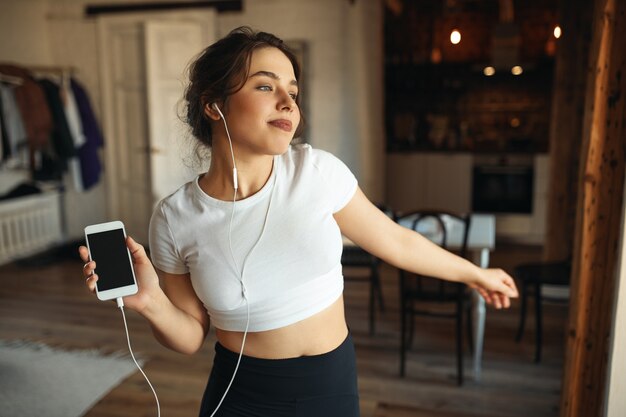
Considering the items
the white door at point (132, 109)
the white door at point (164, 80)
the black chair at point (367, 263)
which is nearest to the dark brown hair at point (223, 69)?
the black chair at point (367, 263)

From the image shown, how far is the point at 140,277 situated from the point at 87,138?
16.7 ft

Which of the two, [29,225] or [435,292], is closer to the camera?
[435,292]

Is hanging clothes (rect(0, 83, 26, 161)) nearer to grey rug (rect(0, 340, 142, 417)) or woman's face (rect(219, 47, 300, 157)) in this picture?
grey rug (rect(0, 340, 142, 417))

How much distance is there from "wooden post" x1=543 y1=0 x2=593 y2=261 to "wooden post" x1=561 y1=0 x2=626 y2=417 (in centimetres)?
235

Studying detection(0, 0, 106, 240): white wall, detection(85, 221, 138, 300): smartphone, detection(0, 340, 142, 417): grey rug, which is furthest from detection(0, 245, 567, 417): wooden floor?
detection(85, 221, 138, 300): smartphone

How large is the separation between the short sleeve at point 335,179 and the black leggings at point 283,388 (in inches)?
13.2

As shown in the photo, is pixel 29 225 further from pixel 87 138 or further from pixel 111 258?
pixel 111 258

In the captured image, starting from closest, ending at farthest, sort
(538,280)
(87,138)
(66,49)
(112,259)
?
(112,259) < (538,280) < (87,138) < (66,49)

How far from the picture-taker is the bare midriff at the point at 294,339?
1.20m

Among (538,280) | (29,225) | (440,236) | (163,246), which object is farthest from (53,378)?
(29,225)

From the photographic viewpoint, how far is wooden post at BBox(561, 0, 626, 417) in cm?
176

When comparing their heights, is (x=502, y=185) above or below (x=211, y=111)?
below

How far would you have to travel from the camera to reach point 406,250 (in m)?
1.30

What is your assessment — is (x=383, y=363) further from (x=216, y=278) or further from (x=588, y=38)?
(x=588, y=38)
